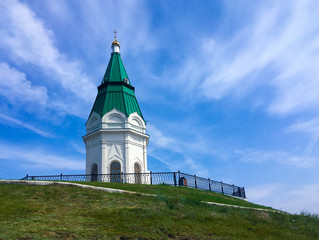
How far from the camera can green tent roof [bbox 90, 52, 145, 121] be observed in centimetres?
2508

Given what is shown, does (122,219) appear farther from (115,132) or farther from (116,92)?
(116,92)

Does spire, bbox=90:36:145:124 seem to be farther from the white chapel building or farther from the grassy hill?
the grassy hill

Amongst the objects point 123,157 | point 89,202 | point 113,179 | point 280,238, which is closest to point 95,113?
point 123,157

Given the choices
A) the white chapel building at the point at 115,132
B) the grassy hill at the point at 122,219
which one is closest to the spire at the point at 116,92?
the white chapel building at the point at 115,132

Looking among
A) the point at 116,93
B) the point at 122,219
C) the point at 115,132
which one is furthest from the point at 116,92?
the point at 122,219

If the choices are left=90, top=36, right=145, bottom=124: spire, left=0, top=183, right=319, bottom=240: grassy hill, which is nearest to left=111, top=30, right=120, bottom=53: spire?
left=90, top=36, right=145, bottom=124: spire

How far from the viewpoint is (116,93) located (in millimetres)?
25953

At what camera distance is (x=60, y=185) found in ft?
41.0

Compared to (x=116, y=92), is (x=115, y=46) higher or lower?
higher

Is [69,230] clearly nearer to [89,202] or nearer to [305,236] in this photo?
[89,202]

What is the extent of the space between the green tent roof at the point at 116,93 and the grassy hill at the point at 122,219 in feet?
43.4

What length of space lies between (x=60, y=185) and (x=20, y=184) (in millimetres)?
1511

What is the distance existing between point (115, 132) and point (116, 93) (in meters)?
3.66

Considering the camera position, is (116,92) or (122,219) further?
(116,92)
